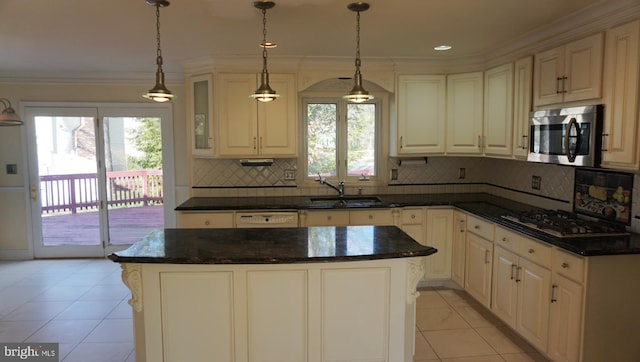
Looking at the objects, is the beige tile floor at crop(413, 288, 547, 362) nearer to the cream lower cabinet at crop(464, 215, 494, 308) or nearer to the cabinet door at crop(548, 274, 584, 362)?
the cream lower cabinet at crop(464, 215, 494, 308)

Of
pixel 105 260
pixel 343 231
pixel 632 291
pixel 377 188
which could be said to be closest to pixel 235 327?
pixel 343 231

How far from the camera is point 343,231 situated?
2.91m

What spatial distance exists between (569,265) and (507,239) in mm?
716

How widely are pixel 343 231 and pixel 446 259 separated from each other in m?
1.97

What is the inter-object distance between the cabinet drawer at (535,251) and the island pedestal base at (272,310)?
1021 millimetres

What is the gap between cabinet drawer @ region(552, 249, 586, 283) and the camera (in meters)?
2.54

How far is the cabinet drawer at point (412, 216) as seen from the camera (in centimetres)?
433

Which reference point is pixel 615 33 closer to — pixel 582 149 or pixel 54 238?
pixel 582 149

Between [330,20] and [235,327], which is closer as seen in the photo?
[235,327]

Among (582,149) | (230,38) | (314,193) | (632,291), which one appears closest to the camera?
(632,291)

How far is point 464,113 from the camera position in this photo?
4473 mm

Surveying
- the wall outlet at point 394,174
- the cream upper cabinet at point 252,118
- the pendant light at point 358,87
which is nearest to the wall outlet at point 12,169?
the cream upper cabinet at point 252,118

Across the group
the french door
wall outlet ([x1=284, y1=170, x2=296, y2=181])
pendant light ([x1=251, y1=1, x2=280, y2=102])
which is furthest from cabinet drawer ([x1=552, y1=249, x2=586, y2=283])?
the french door

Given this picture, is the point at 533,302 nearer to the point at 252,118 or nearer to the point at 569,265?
the point at 569,265
